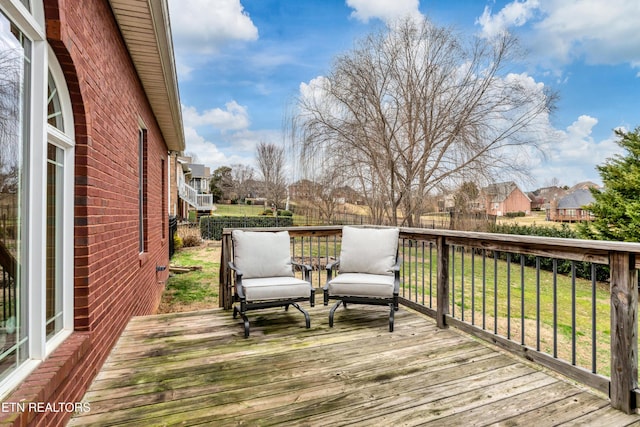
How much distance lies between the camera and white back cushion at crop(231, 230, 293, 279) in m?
3.74

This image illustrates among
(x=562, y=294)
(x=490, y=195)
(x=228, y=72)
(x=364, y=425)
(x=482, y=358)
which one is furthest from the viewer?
(x=228, y=72)

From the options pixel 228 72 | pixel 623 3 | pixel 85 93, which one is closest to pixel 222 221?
pixel 228 72

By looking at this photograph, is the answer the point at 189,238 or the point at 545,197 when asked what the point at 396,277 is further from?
the point at 545,197

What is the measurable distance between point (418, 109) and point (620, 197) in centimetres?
525

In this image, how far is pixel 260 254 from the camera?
377 centimetres

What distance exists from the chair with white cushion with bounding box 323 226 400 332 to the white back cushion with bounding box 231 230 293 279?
54 cm

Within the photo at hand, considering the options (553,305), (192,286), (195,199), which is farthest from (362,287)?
(195,199)

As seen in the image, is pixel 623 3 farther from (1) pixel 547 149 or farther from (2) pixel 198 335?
(2) pixel 198 335

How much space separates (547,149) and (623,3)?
3967 millimetres

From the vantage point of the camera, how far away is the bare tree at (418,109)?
9258mm

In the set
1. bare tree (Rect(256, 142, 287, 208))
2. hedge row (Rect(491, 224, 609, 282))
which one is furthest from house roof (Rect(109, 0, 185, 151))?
bare tree (Rect(256, 142, 287, 208))

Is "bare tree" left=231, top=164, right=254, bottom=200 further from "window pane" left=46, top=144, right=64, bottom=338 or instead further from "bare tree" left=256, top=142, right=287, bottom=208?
"window pane" left=46, top=144, right=64, bottom=338

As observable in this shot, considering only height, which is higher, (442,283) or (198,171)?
(198,171)

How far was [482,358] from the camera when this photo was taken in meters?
2.69
